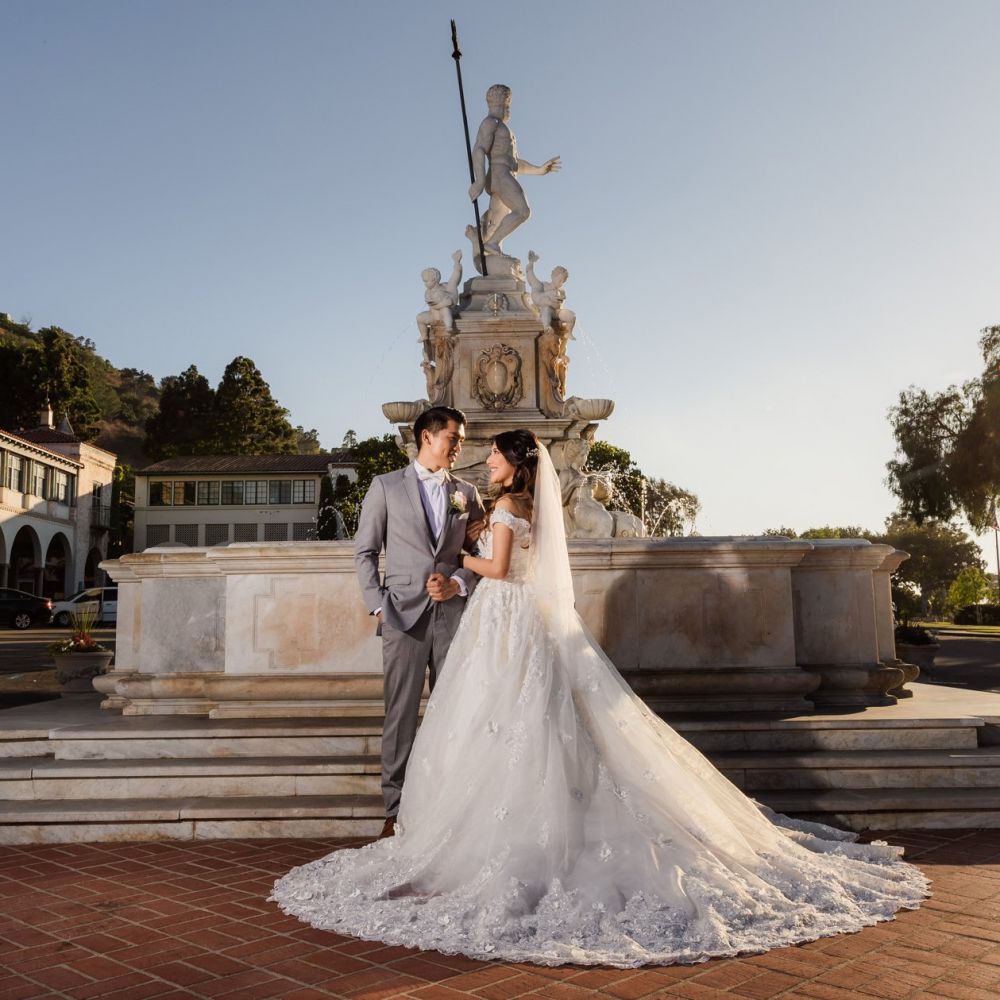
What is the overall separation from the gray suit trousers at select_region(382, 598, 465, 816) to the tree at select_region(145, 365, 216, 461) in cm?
7933

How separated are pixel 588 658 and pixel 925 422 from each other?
115 ft

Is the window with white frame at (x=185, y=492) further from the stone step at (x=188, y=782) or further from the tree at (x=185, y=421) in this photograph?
the stone step at (x=188, y=782)

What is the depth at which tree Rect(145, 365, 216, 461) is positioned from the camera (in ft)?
269

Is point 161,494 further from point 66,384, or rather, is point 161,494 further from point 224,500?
point 66,384

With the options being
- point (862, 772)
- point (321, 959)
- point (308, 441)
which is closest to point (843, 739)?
point (862, 772)

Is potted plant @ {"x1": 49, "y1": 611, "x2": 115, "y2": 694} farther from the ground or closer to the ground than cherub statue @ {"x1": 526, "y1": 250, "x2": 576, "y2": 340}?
closer to the ground

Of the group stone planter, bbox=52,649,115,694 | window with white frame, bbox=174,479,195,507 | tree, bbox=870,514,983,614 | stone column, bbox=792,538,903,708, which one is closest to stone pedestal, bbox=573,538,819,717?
stone column, bbox=792,538,903,708

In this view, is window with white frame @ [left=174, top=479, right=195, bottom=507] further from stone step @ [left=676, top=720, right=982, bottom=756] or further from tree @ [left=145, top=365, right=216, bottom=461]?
stone step @ [left=676, top=720, right=982, bottom=756]

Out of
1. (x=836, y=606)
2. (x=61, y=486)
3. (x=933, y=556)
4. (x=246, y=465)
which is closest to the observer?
(x=836, y=606)

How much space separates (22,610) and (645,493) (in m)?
33.3

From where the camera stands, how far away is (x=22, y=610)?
A: 3547cm

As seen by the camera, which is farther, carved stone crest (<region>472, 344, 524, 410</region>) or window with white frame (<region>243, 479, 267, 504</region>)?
window with white frame (<region>243, 479, 267, 504</region>)

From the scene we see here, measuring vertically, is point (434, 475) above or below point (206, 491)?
below

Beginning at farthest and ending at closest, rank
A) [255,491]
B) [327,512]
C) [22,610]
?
[255,491] → [327,512] → [22,610]
